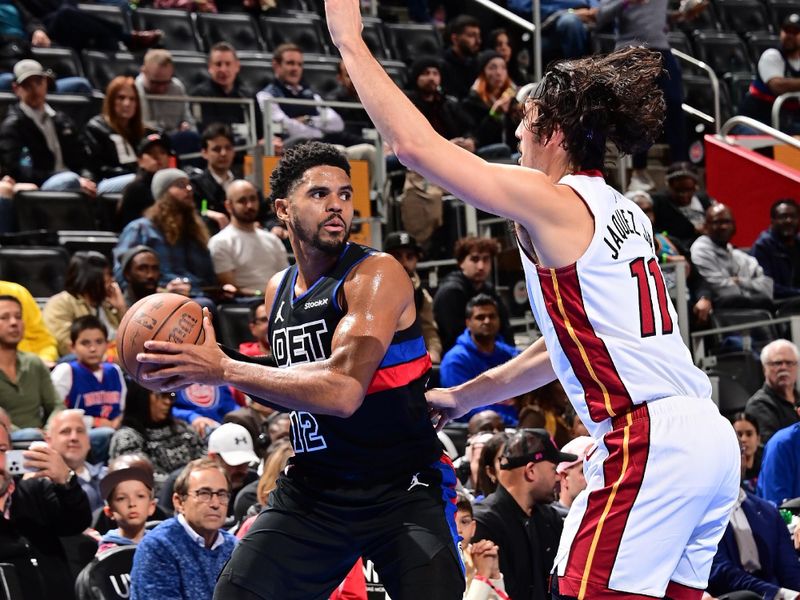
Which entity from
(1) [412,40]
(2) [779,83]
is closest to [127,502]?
(1) [412,40]

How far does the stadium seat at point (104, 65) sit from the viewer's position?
13.1 meters

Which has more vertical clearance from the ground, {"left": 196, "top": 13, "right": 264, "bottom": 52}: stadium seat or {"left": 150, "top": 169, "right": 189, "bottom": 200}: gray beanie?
{"left": 196, "top": 13, "right": 264, "bottom": 52}: stadium seat

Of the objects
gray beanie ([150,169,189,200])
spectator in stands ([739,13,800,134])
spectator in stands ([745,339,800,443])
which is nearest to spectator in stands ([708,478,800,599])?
spectator in stands ([745,339,800,443])

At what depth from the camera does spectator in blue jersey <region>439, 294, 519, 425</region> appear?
1007cm

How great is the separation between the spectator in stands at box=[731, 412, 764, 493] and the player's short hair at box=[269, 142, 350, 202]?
529cm

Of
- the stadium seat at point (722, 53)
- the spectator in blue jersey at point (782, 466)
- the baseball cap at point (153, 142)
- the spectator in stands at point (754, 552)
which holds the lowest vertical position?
the spectator in stands at point (754, 552)

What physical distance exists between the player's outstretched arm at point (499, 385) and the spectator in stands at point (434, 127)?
745 centimetres

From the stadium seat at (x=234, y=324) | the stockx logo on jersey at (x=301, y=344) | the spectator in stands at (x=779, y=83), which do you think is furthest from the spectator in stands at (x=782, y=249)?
the stockx logo on jersey at (x=301, y=344)

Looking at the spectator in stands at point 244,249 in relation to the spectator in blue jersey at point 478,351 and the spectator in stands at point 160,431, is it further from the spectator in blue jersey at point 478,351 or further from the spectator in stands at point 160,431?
the spectator in stands at point 160,431

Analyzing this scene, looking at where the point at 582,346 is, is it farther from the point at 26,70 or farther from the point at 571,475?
the point at 26,70

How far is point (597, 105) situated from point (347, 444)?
58.5 inches

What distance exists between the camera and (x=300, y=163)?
4812 millimetres

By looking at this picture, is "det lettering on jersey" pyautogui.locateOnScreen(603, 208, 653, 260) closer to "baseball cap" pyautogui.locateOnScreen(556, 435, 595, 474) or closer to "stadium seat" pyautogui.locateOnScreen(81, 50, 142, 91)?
"baseball cap" pyautogui.locateOnScreen(556, 435, 595, 474)

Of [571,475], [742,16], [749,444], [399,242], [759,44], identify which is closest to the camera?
[571,475]
